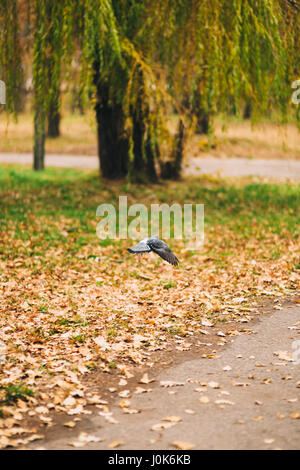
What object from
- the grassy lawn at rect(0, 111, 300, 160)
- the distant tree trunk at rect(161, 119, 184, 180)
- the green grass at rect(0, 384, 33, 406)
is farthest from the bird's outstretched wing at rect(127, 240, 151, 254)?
the grassy lawn at rect(0, 111, 300, 160)

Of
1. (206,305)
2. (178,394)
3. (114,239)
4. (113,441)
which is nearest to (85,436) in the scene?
(113,441)

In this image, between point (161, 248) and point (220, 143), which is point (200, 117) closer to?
point (220, 143)

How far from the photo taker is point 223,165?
17.6 m

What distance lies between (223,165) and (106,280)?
34.5 ft

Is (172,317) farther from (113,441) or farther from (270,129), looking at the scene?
(270,129)

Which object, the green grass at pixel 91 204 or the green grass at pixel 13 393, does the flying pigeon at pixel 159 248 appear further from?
the green grass at pixel 13 393

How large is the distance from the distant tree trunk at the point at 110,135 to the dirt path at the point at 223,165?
2326 millimetres

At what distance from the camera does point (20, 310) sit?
667 centimetres

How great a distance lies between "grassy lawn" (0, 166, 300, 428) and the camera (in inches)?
219

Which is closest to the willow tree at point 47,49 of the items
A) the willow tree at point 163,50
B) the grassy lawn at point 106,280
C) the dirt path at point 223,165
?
the willow tree at point 163,50

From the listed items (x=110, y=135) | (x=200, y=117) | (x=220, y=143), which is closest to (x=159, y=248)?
(x=110, y=135)

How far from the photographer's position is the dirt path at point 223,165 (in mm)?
16312

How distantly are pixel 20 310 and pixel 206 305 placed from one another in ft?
7.30
